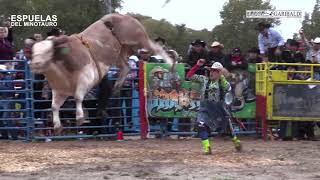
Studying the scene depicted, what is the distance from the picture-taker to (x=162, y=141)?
13.4 m

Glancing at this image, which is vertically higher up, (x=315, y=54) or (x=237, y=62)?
(x=315, y=54)

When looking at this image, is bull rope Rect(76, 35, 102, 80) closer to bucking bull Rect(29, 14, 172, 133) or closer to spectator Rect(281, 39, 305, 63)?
bucking bull Rect(29, 14, 172, 133)

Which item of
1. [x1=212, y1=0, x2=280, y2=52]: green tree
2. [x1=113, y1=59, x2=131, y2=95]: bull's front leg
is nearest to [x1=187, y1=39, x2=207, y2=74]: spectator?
[x1=113, y1=59, x2=131, y2=95]: bull's front leg

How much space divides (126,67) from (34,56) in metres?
3.22

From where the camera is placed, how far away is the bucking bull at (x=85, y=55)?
10.2 m

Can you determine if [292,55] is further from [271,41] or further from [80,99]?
[80,99]

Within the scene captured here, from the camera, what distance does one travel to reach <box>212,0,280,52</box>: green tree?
185ft

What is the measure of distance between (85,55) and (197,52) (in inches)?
157

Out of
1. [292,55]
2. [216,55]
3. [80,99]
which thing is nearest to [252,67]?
[216,55]

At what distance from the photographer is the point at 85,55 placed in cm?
1111

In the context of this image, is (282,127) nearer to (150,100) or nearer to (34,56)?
(150,100)

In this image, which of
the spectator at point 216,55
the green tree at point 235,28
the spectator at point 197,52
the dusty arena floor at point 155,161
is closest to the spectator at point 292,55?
the spectator at point 216,55

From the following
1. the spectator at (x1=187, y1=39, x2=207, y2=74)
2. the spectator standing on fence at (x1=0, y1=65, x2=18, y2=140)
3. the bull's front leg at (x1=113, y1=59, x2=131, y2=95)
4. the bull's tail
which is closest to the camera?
the bull's tail

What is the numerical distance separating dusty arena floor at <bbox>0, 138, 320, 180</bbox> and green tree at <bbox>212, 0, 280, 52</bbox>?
43.6 metres
